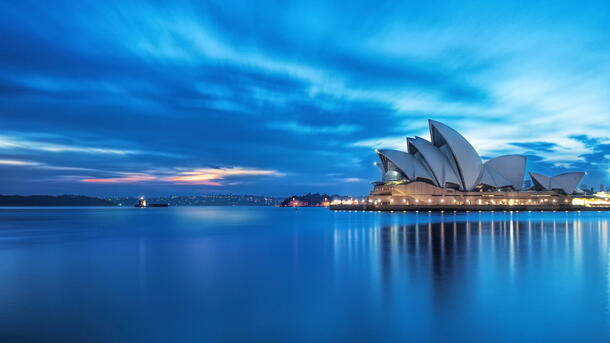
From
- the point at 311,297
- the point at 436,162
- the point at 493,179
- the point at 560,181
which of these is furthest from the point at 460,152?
the point at 311,297

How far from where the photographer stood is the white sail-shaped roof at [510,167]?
76812 millimetres

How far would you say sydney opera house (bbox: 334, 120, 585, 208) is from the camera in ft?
226

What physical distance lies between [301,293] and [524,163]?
7801 centimetres

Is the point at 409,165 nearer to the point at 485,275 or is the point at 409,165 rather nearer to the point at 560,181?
the point at 560,181

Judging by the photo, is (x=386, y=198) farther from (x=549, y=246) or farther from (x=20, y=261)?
(x=20, y=261)

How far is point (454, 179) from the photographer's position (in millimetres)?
70375

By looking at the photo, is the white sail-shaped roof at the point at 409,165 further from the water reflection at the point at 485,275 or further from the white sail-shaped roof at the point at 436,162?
the water reflection at the point at 485,275

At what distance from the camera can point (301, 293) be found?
10.3 m

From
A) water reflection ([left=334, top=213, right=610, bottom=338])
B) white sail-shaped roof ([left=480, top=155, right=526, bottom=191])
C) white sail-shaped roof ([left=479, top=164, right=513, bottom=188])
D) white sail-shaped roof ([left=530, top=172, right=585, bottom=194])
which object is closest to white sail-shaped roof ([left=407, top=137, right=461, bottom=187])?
white sail-shaped roof ([left=479, top=164, right=513, bottom=188])

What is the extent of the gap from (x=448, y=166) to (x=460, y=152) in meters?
3.34

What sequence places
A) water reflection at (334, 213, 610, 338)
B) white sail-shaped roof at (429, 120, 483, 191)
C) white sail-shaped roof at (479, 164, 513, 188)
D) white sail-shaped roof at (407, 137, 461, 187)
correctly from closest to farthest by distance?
water reflection at (334, 213, 610, 338) < white sail-shaped roof at (429, 120, 483, 191) < white sail-shaped roof at (407, 137, 461, 187) < white sail-shaped roof at (479, 164, 513, 188)

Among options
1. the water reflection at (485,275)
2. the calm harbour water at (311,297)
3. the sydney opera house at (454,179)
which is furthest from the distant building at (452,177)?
the calm harbour water at (311,297)

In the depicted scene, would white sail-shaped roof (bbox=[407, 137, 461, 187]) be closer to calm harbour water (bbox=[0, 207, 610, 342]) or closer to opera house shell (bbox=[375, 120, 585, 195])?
opera house shell (bbox=[375, 120, 585, 195])

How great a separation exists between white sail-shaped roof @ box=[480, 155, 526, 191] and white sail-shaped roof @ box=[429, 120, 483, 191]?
8.03 metres
